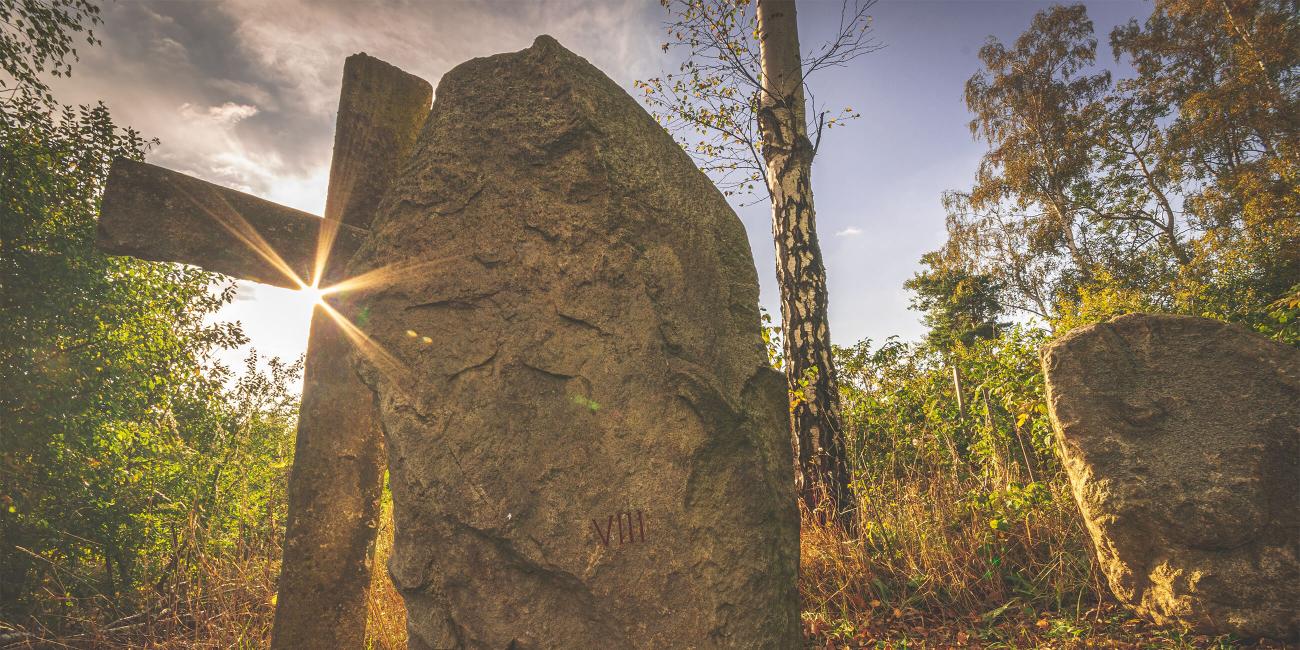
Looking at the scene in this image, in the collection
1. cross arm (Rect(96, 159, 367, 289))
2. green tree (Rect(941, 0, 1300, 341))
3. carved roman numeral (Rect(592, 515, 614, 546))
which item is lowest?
carved roman numeral (Rect(592, 515, 614, 546))

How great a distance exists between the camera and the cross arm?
1797 millimetres

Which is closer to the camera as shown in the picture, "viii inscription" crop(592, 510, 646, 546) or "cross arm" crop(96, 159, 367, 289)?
"viii inscription" crop(592, 510, 646, 546)

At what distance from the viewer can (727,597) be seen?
5.01ft

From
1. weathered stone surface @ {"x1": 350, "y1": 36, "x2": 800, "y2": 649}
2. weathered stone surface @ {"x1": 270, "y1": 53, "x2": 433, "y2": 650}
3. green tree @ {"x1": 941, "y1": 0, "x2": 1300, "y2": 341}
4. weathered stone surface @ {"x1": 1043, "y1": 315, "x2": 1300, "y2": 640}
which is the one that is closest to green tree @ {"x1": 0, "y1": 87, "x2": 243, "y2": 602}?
weathered stone surface @ {"x1": 270, "y1": 53, "x2": 433, "y2": 650}

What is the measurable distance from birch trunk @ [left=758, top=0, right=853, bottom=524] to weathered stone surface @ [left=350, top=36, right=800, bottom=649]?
7.73 feet

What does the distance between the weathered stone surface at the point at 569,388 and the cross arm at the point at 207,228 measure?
43 centimetres

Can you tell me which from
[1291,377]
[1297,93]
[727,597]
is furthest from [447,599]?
[1297,93]

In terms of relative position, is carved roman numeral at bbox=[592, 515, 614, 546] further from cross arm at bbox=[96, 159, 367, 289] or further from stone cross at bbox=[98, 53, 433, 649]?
cross arm at bbox=[96, 159, 367, 289]

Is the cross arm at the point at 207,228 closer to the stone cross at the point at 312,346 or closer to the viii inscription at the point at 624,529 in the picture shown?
the stone cross at the point at 312,346

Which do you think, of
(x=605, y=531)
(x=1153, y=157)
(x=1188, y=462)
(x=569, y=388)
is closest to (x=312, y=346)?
(x=569, y=388)

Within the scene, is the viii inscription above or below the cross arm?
below

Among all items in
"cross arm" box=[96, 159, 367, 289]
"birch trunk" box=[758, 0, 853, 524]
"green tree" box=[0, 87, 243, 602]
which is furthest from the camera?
"green tree" box=[0, 87, 243, 602]

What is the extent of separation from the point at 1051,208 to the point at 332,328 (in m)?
16.8

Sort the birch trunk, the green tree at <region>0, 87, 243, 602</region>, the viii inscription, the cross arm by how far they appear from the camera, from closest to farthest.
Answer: the viii inscription
the cross arm
the birch trunk
the green tree at <region>0, 87, 243, 602</region>
